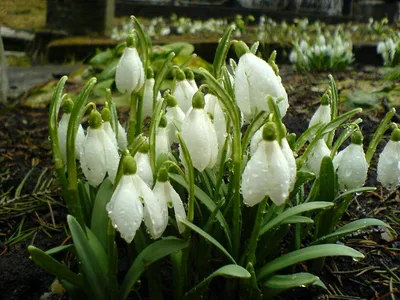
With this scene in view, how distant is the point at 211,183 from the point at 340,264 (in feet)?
1.58

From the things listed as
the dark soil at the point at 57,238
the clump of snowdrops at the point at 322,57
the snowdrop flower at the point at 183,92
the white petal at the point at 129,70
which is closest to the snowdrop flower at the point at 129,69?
the white petal at the point at 129,70

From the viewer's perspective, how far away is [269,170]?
1.03 meters

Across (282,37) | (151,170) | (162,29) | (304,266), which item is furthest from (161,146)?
(162,29)

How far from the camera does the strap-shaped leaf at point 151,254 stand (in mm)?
1157

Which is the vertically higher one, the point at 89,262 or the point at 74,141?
the point at 74,141

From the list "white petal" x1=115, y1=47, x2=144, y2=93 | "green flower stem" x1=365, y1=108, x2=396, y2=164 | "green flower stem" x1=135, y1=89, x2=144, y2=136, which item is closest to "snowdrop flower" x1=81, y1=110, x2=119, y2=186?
"white petal" x1=115, y1=47, x2=144, y2=93

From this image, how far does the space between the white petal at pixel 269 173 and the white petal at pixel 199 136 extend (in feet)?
0.48

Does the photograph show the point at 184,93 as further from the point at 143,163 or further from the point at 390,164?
the point at 390,164

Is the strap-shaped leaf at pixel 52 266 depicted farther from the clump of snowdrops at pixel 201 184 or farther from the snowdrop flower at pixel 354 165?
the snowdrop flower at pixel 354 165

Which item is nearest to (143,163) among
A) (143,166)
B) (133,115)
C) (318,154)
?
(143,166)

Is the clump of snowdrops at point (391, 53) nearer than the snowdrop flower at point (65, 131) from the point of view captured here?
No

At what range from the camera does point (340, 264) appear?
5.16ft

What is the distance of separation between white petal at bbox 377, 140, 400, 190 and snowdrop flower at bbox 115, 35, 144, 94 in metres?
0.68

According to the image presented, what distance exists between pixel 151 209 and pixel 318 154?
0.52 m
